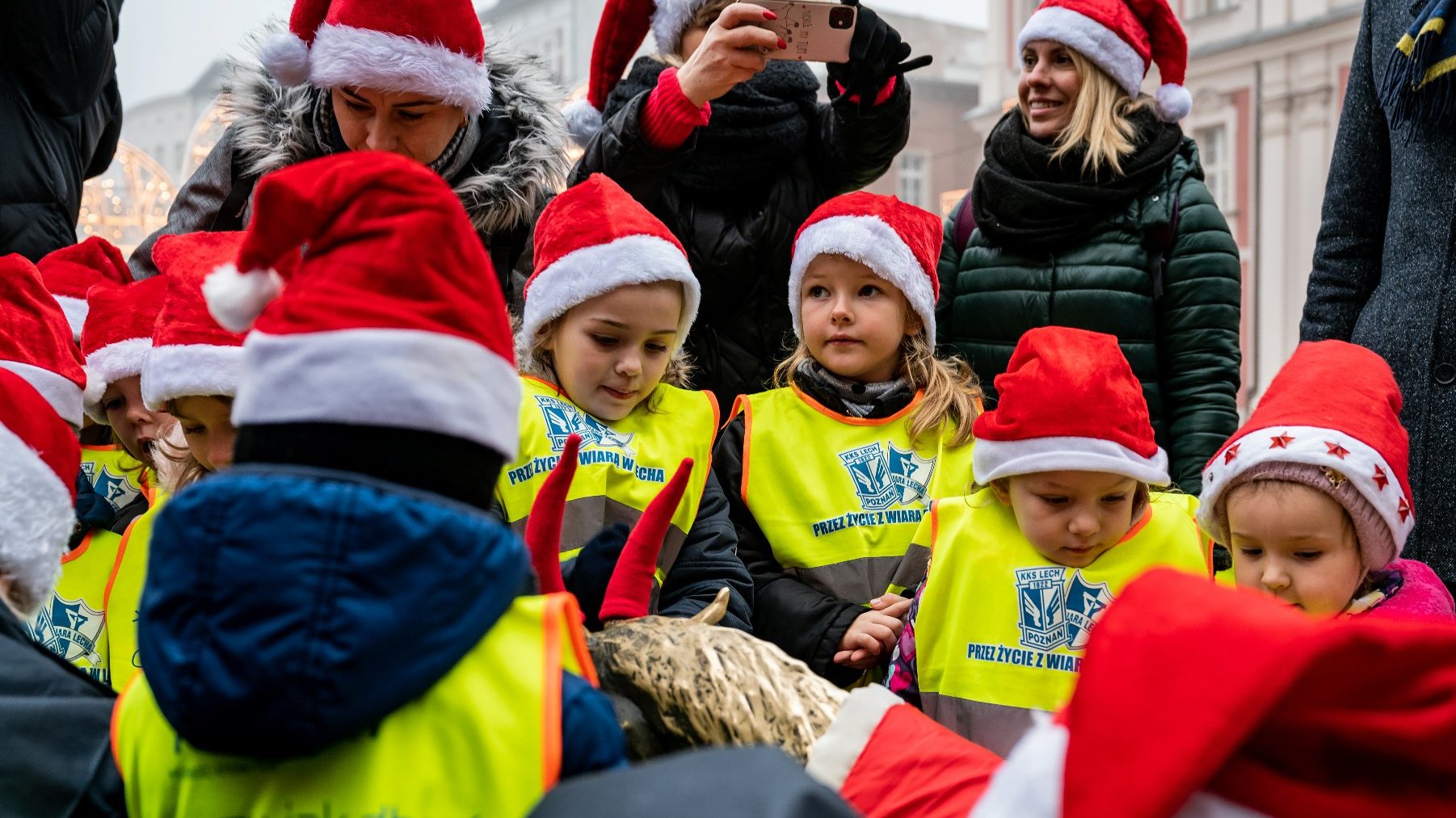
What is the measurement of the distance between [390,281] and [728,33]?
180cm

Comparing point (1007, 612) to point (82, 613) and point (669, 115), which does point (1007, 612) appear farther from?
point (82, 613)

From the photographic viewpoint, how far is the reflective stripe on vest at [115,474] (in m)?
3.25

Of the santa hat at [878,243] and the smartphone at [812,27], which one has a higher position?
the smartphone at [812,27]

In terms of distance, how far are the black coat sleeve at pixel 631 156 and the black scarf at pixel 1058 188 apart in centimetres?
81

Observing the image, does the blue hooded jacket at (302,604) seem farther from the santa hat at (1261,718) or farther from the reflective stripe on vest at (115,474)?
the reflective stripe on vest at (115,474)

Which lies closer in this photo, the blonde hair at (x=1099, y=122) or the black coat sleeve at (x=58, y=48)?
the blonde hair at (x=1099, y=122)

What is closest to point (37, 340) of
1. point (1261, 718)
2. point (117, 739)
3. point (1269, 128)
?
point (117, 739)

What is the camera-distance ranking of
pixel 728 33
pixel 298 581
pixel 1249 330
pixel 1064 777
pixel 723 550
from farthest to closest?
pixel 1249 330 < pixel 728 33 < pixel 723 550 < pixel 298 581 < pixel 1064 777

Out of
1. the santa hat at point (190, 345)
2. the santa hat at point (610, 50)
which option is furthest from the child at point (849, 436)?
the santa hat at point (190, 345)

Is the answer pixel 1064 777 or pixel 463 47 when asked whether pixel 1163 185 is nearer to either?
pixel 463 47

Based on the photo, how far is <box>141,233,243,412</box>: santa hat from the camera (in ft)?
7.91

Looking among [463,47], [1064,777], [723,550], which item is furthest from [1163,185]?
[1064,777]

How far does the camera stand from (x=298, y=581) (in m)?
1.30

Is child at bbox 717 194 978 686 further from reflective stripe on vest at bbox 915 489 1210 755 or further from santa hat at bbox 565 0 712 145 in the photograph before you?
santa hat at bbox 565 0 712 145
